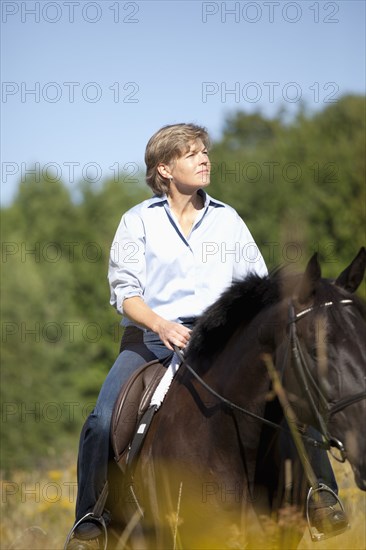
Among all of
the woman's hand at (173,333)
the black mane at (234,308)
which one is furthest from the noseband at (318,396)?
the woman's hand at (173,333)

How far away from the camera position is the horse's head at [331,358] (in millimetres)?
4562

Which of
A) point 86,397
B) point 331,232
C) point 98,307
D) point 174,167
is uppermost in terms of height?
point 174,167

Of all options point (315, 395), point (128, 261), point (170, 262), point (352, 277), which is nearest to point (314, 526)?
point (315, 395)

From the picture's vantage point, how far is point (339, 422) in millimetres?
4602

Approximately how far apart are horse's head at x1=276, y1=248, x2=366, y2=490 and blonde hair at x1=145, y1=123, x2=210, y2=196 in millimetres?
1823

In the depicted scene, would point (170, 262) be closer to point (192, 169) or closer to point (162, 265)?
point (162, 265)

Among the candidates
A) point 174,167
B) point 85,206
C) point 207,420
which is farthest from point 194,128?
point 85,206

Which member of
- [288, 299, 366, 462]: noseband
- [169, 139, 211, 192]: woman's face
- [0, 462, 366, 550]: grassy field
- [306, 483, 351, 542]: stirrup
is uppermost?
[169, 139, 211, 192]: woman's face

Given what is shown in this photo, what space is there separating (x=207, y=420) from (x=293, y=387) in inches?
32.3

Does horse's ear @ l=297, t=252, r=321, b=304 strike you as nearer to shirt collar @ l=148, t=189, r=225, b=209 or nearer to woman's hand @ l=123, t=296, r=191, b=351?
woman's hand @ l=123, t=296, r=191, b=351

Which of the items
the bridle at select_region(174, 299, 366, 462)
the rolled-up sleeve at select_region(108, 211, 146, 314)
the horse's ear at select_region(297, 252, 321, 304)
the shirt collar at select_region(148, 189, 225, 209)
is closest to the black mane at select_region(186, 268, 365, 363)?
the horse's ear at select_region(297, 252, 321, 304)

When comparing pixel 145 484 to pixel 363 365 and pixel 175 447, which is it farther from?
pixel 363 365

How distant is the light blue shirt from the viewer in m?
6.21

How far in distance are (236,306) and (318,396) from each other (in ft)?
3.18
